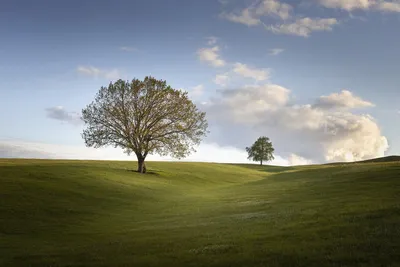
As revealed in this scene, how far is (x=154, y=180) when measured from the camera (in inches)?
2943

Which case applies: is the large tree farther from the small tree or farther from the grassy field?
the small tree

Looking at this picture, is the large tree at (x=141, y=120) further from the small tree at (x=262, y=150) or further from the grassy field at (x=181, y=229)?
the small tree at (x=262, y=150)

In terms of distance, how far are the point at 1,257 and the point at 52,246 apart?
4.09 metres

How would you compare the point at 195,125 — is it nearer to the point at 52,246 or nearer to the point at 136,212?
the point at 136,212

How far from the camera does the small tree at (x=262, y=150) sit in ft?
568

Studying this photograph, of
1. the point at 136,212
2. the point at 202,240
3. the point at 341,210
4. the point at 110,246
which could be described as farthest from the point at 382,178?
the point at 110,246

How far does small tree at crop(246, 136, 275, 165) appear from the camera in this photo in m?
173

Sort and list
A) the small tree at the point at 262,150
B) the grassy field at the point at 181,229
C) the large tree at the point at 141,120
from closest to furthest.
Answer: the grassy field at the point at 181,229, the large tree at the point at 141,120, the small tree at the point at 262,150

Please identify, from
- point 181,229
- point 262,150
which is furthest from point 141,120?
point 262,150

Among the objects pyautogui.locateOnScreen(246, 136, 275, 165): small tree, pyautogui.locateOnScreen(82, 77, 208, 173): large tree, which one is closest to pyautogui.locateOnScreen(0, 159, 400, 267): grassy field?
pyautogui.locateOnScreen(82, 77, 208, 173): large tree

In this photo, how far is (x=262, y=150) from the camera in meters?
173

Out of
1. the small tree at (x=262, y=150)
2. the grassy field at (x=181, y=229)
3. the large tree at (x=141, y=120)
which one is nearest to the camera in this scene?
the grassy field at (x=181, y=229)

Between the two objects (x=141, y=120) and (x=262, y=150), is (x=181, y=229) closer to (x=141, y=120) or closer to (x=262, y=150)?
(x=141, y=120)

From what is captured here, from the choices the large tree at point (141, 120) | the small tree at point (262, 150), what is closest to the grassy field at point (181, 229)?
the large tree at point (141, 120)
